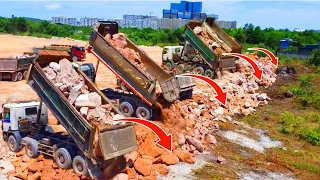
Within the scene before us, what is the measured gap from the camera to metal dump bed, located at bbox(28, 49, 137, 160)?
10281 mm

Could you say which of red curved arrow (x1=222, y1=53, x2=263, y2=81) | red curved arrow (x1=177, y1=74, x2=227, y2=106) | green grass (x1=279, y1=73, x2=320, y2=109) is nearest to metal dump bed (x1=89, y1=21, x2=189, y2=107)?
red curved arrow (x1=177, y1=74, x2=227, y2=106)

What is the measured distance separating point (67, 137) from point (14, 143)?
182 cm

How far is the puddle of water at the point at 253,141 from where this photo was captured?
15.4 m

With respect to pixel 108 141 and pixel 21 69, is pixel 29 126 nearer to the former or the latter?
pixel 108 141

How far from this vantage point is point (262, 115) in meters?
19.9

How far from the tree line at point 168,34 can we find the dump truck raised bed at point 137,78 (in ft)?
111

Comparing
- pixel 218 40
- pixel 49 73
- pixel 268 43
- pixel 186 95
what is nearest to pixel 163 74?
pixel 186 95

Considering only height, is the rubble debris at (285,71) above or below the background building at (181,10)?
below

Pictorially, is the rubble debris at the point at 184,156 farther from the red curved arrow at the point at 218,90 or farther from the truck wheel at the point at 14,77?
the truck wheel at the point at 14,77

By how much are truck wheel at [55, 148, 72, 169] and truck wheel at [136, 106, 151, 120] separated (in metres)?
5.31

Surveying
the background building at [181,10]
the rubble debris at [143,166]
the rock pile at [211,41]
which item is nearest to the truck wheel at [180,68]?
the rock pile at [211,41]

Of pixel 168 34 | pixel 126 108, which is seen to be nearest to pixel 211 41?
pixel 126 108

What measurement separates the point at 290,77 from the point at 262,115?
11677 mm

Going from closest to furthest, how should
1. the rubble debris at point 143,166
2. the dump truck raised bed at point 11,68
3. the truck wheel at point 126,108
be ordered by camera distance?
the rubble debris at point 143,166
the truck wheel at point 126,108
the dump truck raised bed at point 11,68
